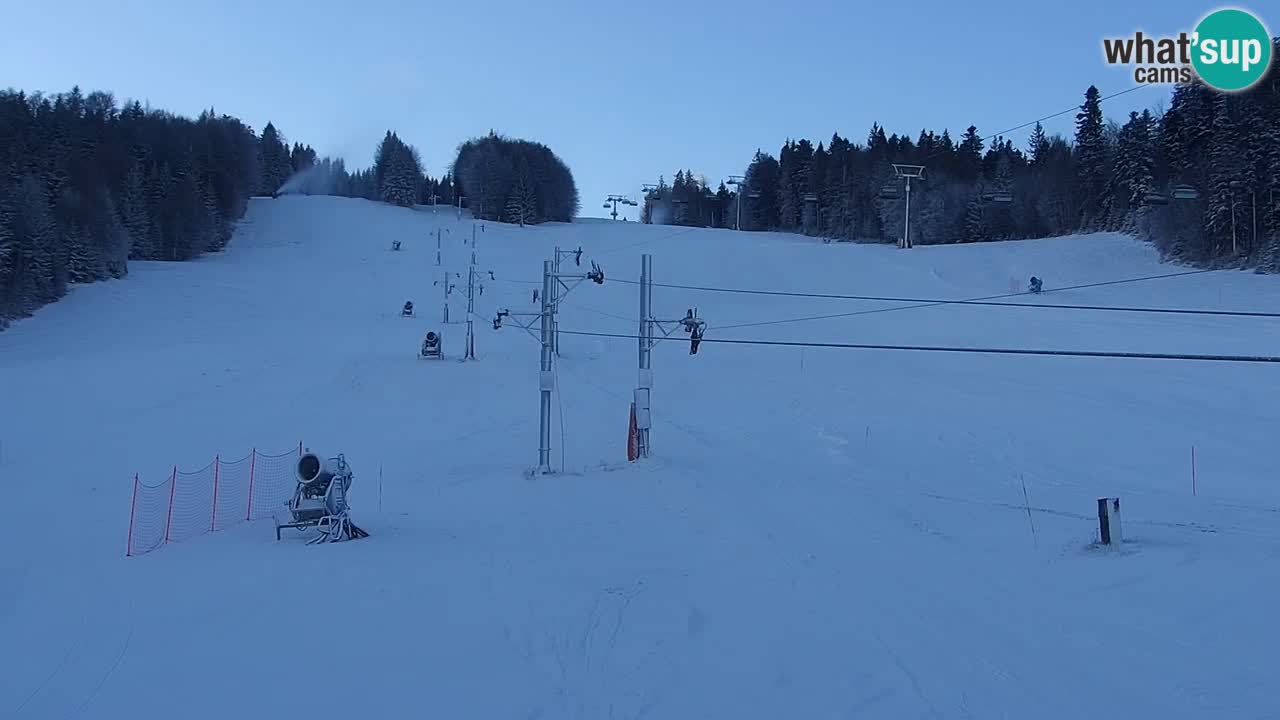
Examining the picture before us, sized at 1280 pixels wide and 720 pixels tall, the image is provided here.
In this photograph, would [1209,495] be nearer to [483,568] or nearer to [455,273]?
[483,568]

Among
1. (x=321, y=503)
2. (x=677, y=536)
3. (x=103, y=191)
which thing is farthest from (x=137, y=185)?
(x=677, y=536)

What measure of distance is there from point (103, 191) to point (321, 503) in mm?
55540

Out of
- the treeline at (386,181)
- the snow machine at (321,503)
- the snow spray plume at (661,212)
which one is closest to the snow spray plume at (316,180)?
the treeline at (386,181)

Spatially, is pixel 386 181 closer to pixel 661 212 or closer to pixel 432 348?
pixel 661 212

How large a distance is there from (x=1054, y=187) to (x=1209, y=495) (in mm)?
65395

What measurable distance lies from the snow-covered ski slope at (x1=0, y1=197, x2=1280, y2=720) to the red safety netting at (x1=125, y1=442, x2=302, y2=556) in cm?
54

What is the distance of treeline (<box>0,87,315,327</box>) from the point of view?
47.3 m

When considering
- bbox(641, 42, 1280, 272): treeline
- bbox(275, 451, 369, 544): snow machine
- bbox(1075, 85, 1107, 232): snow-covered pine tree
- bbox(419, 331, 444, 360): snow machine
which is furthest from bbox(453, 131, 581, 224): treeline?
bbox(275, 451, 369, 544): snow machine

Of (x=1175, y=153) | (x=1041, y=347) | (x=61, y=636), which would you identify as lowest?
(x=61, y=636)

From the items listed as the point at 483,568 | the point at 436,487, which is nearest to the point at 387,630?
the point at 483,568

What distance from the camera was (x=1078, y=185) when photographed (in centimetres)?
7312

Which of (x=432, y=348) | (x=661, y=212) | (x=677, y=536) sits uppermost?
(x=661, y=212)

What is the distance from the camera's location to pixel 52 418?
26.6 m

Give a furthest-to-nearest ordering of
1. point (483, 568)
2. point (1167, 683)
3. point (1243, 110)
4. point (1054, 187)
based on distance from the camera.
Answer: point (1054, 187) < point (1243, 110) < point (483, 568) < point (1167, 683)
